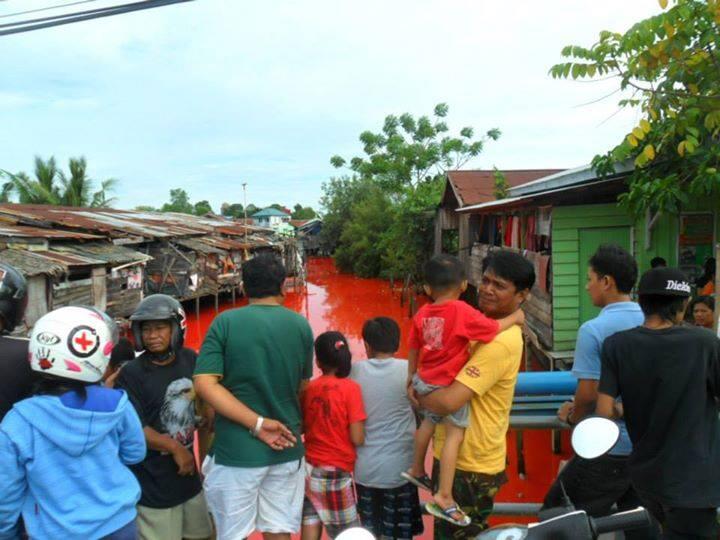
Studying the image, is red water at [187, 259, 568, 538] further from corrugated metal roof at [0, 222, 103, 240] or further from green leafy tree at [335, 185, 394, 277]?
corrugated metal roof at [0, 222, 103, 240]

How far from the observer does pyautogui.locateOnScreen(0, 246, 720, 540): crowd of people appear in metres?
1.97

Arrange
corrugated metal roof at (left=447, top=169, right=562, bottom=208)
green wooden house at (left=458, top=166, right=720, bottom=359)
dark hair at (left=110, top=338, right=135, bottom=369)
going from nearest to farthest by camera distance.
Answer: dark hair at (left=110, top=338, right=135, bottom=369) → green wooden house at (left=458, top=166, right=720, bottom=359) → corrugated metal roof at (left=447, top=169, right=562, bottom=208)

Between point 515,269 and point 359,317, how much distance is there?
59.1ft

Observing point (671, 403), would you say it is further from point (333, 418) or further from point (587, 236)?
point (587, 236)

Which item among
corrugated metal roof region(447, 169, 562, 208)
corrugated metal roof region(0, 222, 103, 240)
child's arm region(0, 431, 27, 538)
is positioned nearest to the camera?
child's arm region(0, 431, 27, 538)

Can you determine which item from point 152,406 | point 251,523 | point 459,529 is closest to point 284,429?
point 251,523

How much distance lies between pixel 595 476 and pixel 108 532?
2030 mm

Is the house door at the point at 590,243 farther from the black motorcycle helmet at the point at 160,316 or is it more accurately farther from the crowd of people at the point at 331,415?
the black motorcycle helmet at the point at 160,316

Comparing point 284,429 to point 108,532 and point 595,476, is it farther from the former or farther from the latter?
point 595,476

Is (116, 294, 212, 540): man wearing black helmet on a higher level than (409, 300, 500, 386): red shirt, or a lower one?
lower

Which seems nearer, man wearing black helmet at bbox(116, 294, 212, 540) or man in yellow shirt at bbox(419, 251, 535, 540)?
man in yellow shirt at bbox(419, 251, 535, 540)

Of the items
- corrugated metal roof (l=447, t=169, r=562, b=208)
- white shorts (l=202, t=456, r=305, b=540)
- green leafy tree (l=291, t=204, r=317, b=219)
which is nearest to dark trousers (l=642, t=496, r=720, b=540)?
white shorts (l=202, t=456, r=305, b=540)

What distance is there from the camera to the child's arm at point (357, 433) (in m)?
2.66

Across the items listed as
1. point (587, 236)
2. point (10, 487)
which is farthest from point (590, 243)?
point (10, 487)
